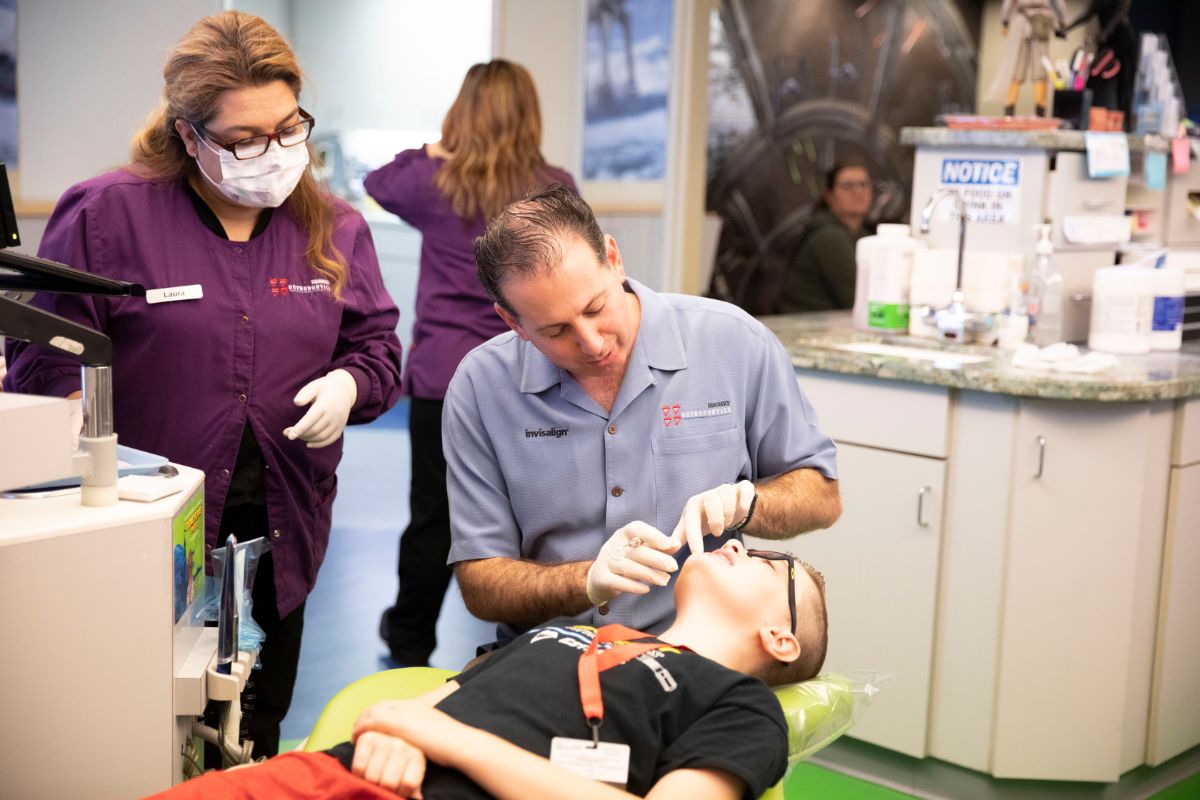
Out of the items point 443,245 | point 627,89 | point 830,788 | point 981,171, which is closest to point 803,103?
point 627,89

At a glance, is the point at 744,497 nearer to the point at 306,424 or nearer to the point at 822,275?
the point at 306,424

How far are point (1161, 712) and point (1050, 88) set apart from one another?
5.52ft

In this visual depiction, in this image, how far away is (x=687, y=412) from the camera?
6.06 feet

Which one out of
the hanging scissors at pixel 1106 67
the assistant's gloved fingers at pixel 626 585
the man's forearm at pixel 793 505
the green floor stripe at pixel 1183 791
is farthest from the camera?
the hanging scissors at pixel 1106 67

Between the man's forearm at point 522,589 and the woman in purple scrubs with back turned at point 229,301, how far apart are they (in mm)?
336

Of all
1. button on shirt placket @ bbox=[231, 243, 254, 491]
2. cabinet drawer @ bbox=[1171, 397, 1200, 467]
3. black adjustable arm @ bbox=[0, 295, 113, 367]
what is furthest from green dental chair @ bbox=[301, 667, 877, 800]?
cabinet drawer @ bbox=[1171, 397, 1200, 467]

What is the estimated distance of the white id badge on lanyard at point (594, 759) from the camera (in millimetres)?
1431

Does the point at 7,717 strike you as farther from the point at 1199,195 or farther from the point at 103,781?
the point at 1199,195

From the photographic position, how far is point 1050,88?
3.50 meters

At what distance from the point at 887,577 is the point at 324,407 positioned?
5.12 ft

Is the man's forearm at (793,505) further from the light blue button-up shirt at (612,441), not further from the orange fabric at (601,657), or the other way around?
the orange fabric at (601,657)

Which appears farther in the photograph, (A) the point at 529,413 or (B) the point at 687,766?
(A) the point at 529,413

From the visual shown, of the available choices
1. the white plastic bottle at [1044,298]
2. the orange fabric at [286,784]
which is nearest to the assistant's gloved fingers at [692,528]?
the orange fabric at [286,784]

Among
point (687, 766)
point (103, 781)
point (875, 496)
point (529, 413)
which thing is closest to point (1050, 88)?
point (875, 496)
